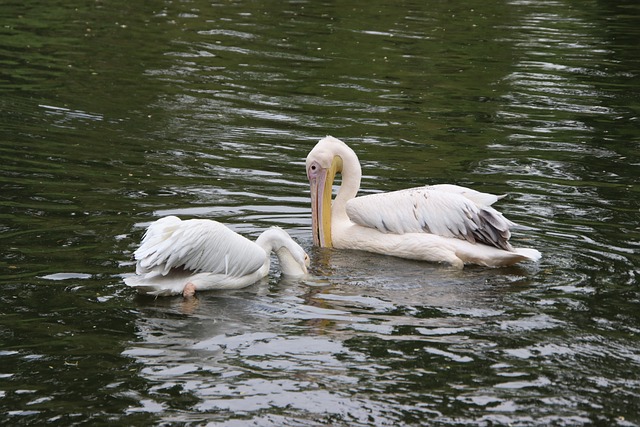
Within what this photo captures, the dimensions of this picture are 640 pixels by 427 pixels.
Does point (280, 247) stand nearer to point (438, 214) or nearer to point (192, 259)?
point (192, 259)

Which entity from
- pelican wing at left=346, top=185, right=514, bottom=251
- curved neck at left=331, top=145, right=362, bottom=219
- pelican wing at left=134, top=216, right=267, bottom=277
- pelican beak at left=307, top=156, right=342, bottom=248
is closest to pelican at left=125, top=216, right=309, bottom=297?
pelican wing at left=134, top=216, right=267, bottom=277

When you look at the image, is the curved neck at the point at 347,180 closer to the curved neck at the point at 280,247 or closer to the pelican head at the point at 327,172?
the pelican head at the point at 327,172

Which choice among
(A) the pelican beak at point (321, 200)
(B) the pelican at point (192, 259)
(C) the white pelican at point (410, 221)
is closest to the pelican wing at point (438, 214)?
(C) the white pelican at point (410, 221)

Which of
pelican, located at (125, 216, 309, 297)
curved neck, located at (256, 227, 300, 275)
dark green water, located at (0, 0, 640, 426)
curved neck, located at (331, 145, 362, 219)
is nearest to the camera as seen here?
dark green water, located at (0, 0, 640, 426)

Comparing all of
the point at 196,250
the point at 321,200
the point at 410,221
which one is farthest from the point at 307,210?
the point at 196,250

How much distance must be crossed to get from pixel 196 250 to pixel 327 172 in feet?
5.84

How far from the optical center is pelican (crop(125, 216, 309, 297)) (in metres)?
5.87

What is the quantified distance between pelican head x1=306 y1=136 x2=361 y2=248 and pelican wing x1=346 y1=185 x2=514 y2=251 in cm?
23

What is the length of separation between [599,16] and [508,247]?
12.4 metres

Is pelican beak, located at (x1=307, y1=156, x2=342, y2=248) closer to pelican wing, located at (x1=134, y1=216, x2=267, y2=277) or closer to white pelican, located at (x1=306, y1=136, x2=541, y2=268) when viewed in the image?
white pelican, located at (x1=306, y1=136, x2=541, y2=268)

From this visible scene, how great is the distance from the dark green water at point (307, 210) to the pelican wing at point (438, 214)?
248 mm

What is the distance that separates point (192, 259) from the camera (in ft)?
19.9

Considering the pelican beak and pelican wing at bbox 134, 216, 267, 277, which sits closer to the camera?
pelican wing at bbox 134, 216, 267, 277

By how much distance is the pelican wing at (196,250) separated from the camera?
19.3ft
